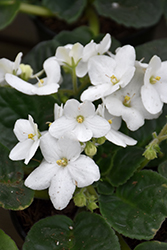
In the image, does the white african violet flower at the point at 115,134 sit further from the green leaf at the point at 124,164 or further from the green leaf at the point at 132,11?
the green leaf at the point at 132,11

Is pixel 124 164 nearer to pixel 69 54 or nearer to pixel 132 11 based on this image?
pixel 69 54

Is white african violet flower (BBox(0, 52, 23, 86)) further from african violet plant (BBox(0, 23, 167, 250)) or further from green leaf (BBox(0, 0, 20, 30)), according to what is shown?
green leaf (BBox(0, 0, 20, 30))

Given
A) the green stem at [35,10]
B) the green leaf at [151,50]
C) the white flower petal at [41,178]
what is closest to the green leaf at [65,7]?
the green stem at [35,10]

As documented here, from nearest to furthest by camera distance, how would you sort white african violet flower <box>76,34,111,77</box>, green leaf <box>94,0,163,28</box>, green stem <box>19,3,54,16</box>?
white african violet flower <box>76,34,111,77</box> → green leaf <box>94,0,163,28</box> → green stem <box>19,3,54,16</box>

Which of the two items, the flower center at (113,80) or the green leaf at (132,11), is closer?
the flower center at (113,80)

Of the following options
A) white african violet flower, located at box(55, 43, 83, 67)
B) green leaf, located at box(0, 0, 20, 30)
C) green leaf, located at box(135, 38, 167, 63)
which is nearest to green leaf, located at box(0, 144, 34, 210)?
white african violet flower, located at box(55, 43, 83, 67)

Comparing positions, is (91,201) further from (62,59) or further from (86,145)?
(62,59)

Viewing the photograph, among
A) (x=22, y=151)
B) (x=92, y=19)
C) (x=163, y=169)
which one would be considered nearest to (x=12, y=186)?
(x=22, y=151)
